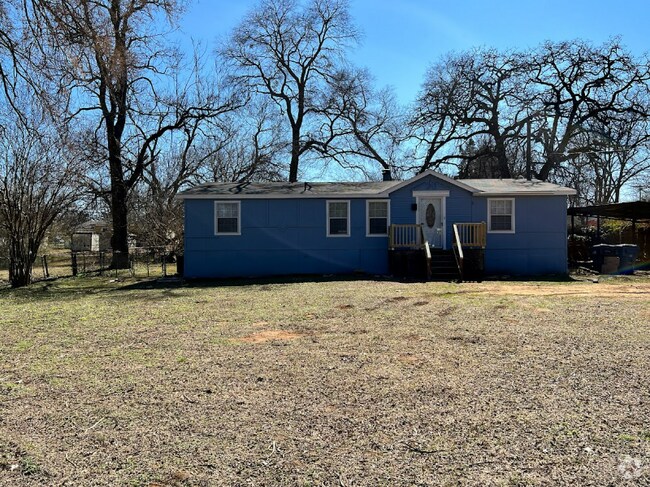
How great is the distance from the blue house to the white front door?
0.03 metres

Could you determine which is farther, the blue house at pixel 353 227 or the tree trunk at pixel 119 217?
the tree trunk at pixel 119 217

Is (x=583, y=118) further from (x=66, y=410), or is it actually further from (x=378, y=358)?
A: (x=66, y=410)

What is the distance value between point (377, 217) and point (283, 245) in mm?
3132

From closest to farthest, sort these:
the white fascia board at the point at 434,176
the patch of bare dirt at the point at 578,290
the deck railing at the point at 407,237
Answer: the patch of bare dirt at the point at 578,290 < the deck railing at the point at 407,237 < the white fascia board at the point at 434,176

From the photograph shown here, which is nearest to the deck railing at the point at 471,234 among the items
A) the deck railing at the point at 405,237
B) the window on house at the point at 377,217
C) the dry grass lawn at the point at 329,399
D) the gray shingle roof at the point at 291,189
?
the deck railing at the point at 405,237

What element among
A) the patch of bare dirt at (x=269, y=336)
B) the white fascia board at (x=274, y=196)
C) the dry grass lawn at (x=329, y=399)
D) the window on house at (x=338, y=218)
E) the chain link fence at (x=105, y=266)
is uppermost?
the white fascia board at (x=274, y=196)

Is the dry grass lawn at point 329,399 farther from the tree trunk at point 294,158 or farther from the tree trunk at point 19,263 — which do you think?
the tree trunk at point 294,158

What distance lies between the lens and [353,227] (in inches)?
636

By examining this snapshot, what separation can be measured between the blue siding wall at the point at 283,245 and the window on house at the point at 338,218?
133 mm

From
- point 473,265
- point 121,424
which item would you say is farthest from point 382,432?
point 473,265

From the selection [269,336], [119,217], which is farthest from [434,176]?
[119,217]

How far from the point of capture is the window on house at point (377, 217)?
16.1m

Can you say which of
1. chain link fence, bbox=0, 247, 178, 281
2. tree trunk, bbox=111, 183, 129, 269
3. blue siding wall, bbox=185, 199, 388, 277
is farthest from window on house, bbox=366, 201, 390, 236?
tree trunk, bbox=111, 183, 129, 269

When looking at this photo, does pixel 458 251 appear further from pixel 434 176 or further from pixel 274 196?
pixel 274 196
